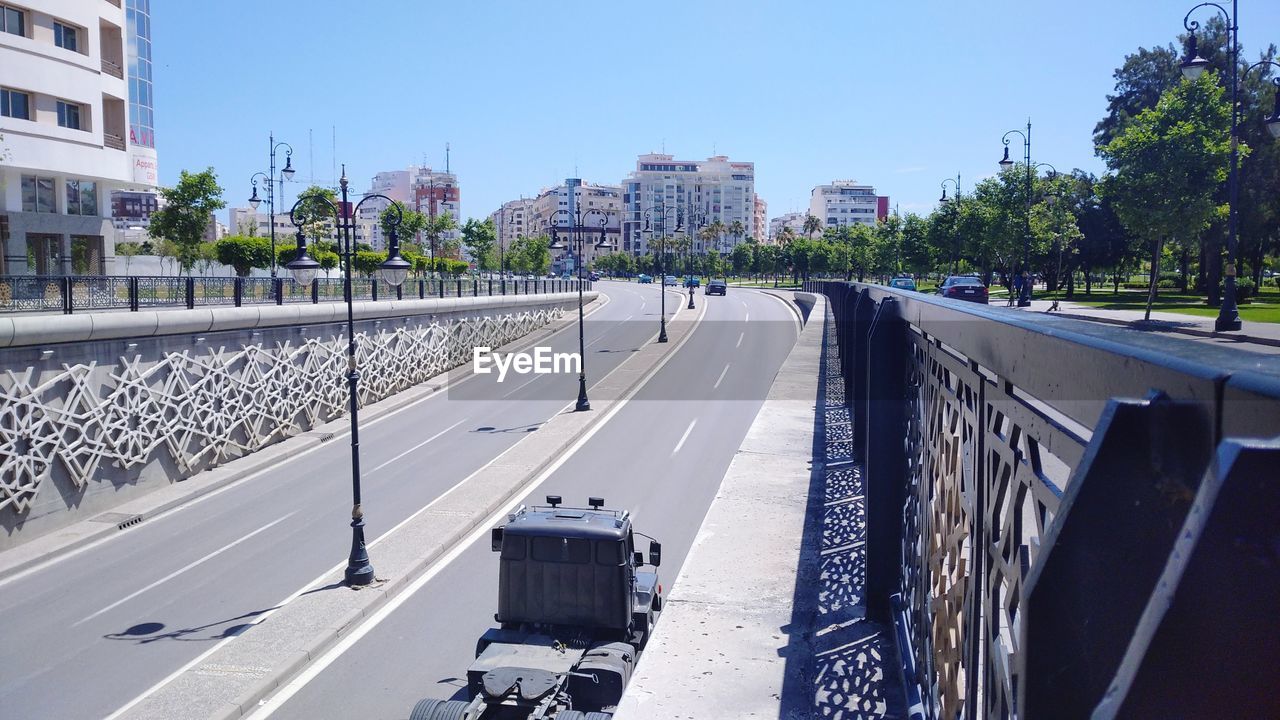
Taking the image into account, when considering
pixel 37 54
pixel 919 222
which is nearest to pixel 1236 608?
pixel 37 54

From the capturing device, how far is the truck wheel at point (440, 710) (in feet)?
30.9

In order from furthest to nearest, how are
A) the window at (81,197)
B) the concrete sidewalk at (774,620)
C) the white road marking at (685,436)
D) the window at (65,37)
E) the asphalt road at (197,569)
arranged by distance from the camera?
the window at (81,197), the window at (65,37), the white road marking at (685,436), the asphalt road at (197,569), the concrete sidewalk at (774,620)

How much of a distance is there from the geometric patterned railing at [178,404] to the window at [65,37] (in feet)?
52.8

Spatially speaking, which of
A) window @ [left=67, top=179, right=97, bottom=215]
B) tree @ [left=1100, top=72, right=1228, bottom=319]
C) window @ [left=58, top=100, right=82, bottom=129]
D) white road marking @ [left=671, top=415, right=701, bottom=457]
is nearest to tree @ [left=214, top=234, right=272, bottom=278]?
window @ [left=67, top=179, right=97, bottom=215]

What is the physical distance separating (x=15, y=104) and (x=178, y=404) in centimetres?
1696

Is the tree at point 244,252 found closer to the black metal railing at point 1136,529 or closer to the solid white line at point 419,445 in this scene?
the solid white line at point 419,445

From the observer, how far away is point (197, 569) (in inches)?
802

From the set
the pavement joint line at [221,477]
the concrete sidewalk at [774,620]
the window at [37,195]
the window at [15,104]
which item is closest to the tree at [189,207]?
the window at [37,195]

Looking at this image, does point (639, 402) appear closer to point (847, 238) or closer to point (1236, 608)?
point (1236, 608)

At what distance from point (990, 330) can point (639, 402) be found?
37.0 m

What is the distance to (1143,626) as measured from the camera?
125 cm

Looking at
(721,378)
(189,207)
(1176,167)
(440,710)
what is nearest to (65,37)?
(189,207)

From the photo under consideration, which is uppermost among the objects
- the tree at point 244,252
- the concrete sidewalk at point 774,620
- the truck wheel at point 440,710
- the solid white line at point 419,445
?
the tree at point 244,252

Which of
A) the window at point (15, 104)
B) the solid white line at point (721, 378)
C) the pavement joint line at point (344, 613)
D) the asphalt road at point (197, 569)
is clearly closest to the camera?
the pavement joint line at point (344, 613)
